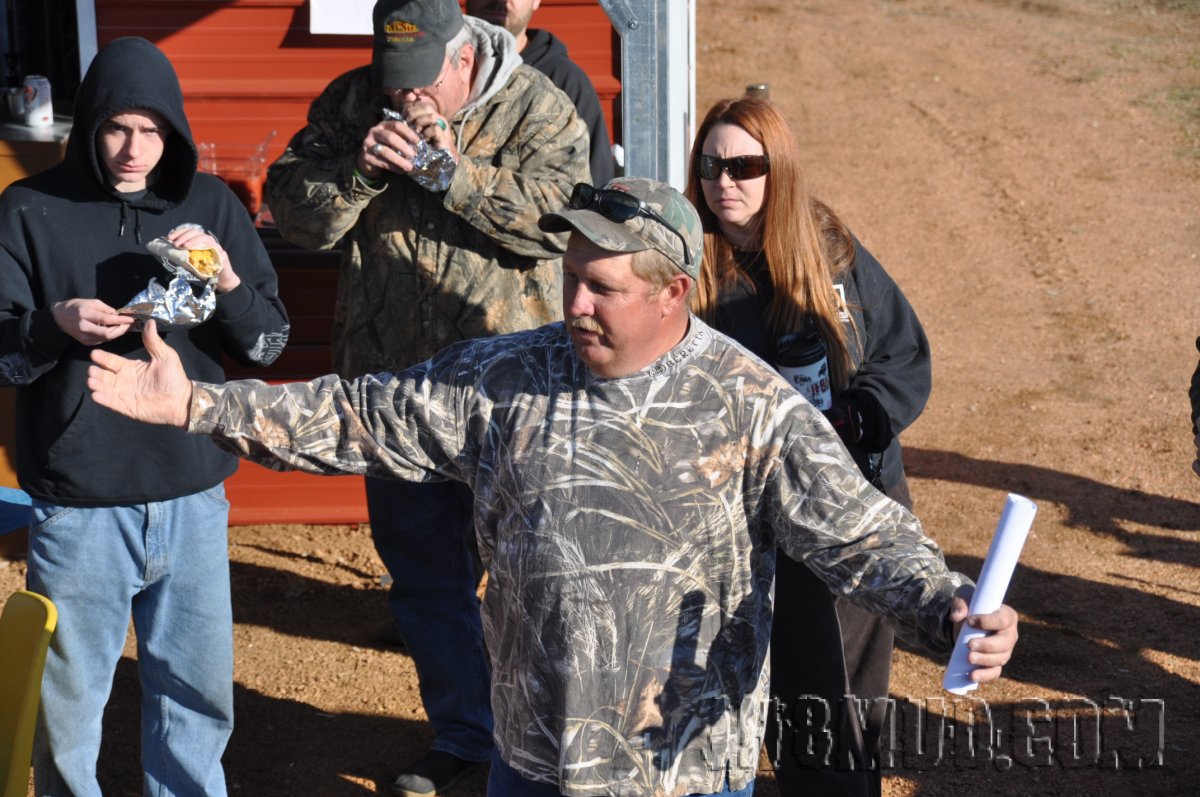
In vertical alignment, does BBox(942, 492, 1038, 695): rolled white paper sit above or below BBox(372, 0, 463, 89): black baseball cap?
below

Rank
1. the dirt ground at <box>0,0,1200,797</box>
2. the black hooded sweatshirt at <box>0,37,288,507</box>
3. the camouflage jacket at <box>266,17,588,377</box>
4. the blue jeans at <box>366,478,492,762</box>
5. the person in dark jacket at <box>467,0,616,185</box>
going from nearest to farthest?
1. the black hooded sweatshirt at <box>0,37,288,507</box>
2. the camouflage jacket at <box>266,17,588,377</box>
3. the blue jeans at <box>366,478,492,762</box>
4. the dirt ground at <box>0,0,1200,797</box>
5. the person in dark jacket at <box>467,0,616,185</box>

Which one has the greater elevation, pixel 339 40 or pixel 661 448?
pixel 339 40

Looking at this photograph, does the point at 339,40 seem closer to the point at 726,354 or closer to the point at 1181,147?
the point at 726,354

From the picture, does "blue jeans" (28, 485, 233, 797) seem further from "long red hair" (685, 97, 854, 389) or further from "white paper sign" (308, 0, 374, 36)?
"white paper sign" (308, 0, 374, 36)

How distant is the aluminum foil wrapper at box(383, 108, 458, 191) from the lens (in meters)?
3.78

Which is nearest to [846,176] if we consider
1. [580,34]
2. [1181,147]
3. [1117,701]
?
[1181,147]

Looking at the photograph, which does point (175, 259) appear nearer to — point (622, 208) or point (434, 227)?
point (434, 227)

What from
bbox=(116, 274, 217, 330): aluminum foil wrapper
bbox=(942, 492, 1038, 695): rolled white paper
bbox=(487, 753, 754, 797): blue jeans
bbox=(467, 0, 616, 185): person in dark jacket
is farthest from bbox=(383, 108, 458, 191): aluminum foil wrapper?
bbox=(942, 492, 1038, 695): rolled white paper

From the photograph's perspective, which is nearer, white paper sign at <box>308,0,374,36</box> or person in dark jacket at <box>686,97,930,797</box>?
person in dark jacket at <box>686,97,930,797</box>

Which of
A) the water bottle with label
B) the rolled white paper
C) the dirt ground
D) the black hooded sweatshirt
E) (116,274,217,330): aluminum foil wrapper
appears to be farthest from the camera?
the dirt ground

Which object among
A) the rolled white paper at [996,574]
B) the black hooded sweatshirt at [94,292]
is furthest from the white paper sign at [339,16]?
the rolled white paper at [996,574]

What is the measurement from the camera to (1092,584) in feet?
19.6

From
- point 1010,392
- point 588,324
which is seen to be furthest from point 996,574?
point 1010,392

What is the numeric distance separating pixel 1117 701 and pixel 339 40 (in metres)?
4.39
